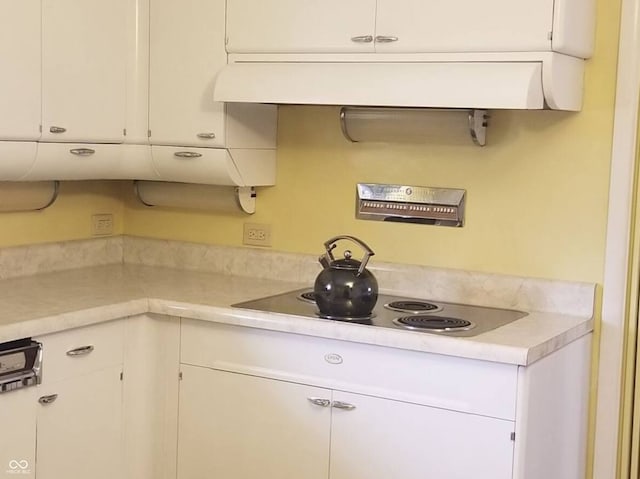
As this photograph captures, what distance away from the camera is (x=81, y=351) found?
3.10 m

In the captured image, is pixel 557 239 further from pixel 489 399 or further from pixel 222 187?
pixel 222 187

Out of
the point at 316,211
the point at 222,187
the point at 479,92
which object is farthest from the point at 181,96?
the point at 479,92

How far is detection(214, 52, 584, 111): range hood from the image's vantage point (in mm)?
2883

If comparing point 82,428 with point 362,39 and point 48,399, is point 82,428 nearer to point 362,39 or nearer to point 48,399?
point 48,399

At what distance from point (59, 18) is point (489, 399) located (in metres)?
1.94

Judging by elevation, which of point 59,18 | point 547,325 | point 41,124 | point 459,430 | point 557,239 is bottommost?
point 459,430

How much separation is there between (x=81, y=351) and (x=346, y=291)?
877 mm

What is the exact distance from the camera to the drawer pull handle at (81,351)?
3.07 meters

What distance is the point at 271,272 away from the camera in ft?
12.4

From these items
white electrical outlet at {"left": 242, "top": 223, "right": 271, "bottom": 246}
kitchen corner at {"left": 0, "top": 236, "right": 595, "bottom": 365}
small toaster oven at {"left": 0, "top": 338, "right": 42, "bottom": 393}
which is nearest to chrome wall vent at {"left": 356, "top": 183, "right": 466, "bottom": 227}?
kitchen corner at {"left": 0, "top": 236, "right": 595, "bottom": 365}

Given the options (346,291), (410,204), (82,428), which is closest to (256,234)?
(410,204)

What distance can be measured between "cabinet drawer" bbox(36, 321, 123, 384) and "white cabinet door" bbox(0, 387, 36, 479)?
0.33ft

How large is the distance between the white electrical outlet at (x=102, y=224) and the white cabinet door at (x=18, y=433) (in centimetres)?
122

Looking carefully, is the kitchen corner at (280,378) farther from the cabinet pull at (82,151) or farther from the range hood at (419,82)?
the range hood at (419,82)
